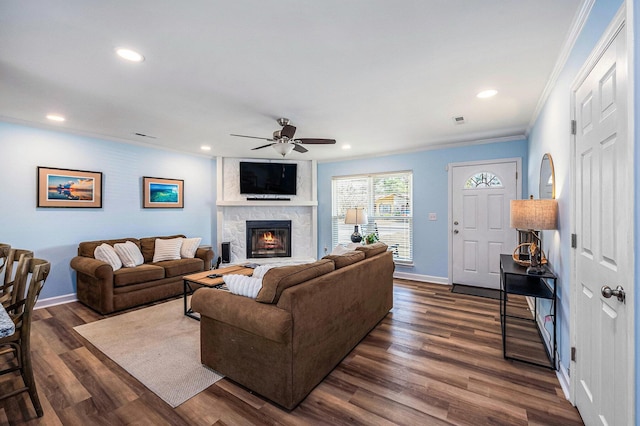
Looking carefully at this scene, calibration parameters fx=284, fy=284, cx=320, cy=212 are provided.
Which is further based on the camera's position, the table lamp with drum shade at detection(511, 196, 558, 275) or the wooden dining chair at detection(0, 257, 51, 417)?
the table lamp with drum shade at detection(511, 196, 558, 275)

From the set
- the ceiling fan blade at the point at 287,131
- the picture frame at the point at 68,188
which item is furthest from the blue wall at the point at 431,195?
the picture frame at the point at 68,188

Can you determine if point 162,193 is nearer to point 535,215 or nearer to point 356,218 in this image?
point 356,218

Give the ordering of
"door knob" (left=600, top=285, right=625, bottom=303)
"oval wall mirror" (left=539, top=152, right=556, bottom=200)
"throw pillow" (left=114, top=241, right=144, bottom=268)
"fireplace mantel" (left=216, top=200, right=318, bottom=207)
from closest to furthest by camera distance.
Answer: "door knob" (left=600, top=285, right=625, bottom=303), "oval wall mirror" (left=539, top=152, right=556, bottom=200), "throw pillow" (left=114, top=241, right=144, bottom=268), "fireplace mantel" (left=216, top=200, right=318, bottom=207)

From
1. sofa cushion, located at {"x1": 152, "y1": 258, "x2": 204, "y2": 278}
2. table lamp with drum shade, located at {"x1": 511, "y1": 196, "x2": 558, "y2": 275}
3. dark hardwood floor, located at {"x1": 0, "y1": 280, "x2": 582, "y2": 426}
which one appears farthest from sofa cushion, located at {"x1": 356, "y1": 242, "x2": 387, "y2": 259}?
sofa cushion, located at {"x1": 152, "y1": 258, "x2": 204, "y2": 278}

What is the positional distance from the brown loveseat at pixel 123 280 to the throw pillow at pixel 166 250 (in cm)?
11

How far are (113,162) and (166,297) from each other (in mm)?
2268

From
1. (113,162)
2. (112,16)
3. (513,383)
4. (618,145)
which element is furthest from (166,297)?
(618,145)

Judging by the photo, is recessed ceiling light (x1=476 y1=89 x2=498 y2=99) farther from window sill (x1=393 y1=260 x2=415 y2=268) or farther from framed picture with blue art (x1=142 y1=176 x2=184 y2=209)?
framed picture with blue art (x1=142 y1=176 x2=184 y2=209)

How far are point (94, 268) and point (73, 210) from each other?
1.16m

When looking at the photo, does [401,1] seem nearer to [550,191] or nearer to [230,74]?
[230,74]

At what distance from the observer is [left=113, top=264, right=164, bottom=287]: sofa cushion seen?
11.8ft

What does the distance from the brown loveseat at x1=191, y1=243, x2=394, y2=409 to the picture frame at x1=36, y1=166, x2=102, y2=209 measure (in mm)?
3189

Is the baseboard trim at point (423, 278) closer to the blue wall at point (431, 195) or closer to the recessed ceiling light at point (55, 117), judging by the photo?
the blue wall at point (431, 195)

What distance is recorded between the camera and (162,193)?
16.5 feet
